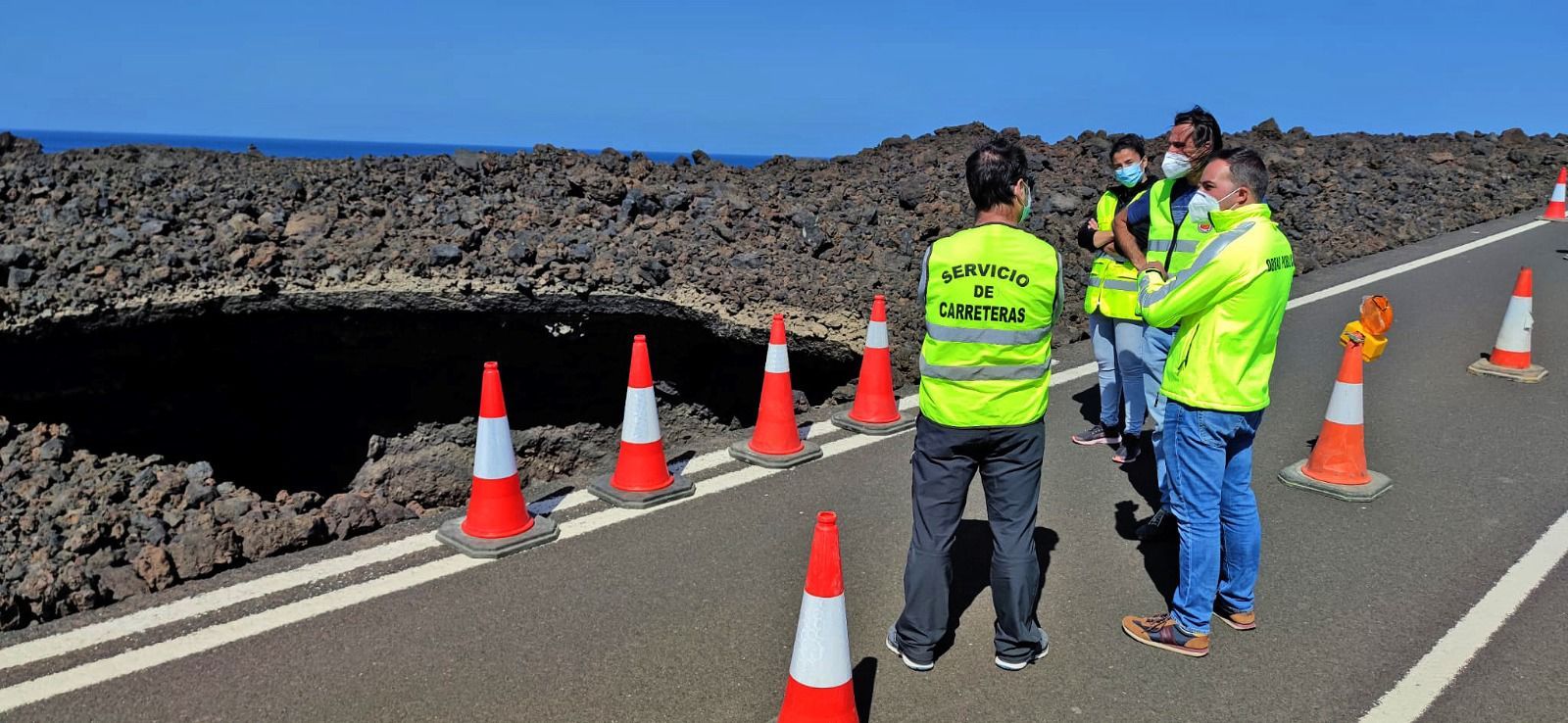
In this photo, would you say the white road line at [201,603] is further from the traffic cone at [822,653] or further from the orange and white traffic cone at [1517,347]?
the orange and white traffic cone at [1517,347]

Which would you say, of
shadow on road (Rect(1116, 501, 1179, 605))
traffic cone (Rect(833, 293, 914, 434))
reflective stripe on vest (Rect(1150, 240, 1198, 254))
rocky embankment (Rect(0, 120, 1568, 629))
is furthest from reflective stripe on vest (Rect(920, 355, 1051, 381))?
rocky embankment (Rect(0, 120, 1568, 629))

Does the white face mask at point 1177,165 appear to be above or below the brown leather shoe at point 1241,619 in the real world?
above

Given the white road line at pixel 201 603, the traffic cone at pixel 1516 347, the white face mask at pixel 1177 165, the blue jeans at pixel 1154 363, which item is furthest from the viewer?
the traffic cone at pixel 1516 347

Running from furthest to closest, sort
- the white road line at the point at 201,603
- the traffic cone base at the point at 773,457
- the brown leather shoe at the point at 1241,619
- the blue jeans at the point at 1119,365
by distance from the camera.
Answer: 1. the traffic cone base at the point at 773,457
2. the blue jeans at the point at 1119,365
3. the brown leather shoe at the point at 1241,619
4. the white road line at the point at 201,603

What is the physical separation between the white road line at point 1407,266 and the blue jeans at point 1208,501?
5835 mm

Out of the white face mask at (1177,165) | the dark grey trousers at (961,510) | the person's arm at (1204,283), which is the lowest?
the dark grey trousers at (961,510)

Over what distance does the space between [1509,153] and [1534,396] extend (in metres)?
18.2

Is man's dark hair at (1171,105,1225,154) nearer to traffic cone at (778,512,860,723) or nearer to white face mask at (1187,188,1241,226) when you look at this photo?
white face mask at (1187,188,1241,226)

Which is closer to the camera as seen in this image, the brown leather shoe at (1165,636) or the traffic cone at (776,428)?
the brown leather shoe at (1165,636)

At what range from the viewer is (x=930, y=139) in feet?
50.2

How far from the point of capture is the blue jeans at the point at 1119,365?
18.5 feet

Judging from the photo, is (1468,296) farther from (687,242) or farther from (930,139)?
(687,242)

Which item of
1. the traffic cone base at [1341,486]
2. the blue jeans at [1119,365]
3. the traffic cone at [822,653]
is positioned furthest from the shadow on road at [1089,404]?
the traffic cone at [822,653]

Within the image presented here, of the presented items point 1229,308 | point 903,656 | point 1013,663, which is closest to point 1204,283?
point 1229,308
